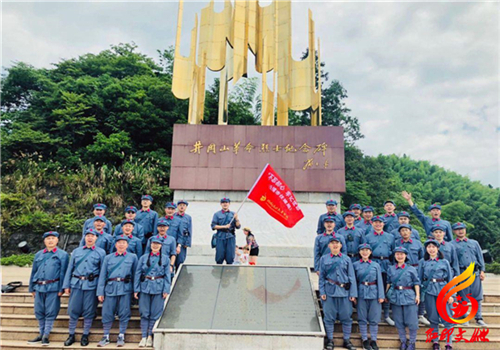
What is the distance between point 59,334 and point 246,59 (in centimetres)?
668

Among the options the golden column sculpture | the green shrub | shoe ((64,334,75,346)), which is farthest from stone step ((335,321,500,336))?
the green shrub

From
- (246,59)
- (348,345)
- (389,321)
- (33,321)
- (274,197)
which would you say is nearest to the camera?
(348,345)

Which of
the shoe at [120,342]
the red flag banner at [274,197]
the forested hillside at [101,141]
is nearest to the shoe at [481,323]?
the red flag banner at [274,197]

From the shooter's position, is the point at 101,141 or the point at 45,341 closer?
the point at 45,341

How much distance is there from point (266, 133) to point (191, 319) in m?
4.87

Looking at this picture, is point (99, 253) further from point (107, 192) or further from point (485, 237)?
point (485, 237)

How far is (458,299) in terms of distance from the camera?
4172mm

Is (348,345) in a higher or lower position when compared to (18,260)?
lower

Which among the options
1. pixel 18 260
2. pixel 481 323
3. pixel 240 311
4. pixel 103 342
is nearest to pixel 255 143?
pixel 240 311

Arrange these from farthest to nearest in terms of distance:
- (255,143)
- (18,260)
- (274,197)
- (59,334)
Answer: (18,260)
(255,143)
(274,197)
(59,334)

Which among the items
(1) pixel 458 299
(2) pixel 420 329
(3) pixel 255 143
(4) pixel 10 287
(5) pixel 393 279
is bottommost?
(2) pixel 420 329

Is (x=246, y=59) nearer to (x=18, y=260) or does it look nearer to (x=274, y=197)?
(x=274, y=197)

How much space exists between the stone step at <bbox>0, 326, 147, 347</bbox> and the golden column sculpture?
17.0 feet

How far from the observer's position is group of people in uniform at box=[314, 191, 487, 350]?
12.4 feet
